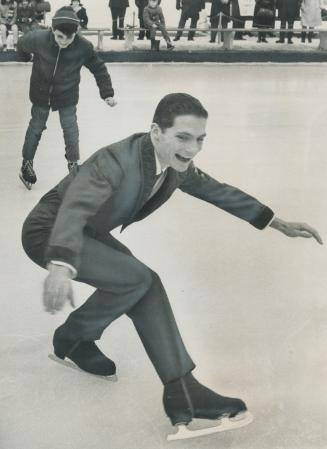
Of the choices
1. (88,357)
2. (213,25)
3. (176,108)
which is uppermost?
(176,108)

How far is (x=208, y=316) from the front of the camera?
3615 mm

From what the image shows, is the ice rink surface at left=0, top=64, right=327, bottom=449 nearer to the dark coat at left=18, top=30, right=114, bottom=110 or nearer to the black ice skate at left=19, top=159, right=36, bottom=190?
the black ice skate at left=19, top=159, right=36, bottom=190

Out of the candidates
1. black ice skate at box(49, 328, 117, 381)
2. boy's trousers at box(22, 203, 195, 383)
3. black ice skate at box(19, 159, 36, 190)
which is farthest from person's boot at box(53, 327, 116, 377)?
black ice skate at box(19, 159, 36, 190)

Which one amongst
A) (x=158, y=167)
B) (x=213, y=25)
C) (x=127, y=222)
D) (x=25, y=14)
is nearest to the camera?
(x=158, y=167)

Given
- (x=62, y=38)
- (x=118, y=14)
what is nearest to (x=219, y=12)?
(x=118, y=14)

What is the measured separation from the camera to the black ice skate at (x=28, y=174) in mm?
5688

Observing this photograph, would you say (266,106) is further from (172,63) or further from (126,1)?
(126,1)

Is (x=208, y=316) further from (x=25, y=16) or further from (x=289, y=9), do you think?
(x=289, y=9)

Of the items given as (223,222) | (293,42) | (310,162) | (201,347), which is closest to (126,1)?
(293,42)

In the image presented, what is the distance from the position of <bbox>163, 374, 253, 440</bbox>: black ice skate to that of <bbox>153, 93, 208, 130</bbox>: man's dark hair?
0.81m

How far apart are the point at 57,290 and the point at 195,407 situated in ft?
2.07

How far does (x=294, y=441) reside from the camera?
264 centimetres

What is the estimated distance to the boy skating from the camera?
16.9 ft

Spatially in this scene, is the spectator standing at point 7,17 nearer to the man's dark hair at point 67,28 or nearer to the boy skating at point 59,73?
the boy skating at point 59,73
